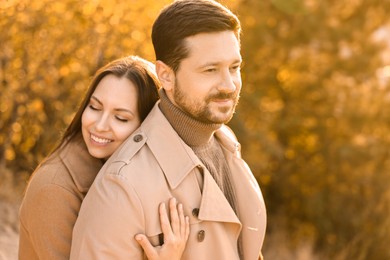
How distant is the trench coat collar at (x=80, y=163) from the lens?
10.6 ft

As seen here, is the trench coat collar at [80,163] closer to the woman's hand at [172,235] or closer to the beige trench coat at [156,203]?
the beige trench coat at [156,203]

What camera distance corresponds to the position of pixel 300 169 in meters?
9.12

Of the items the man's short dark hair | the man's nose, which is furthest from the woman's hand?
the man's short dark hair

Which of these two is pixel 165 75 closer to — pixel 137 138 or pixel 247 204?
pixel 137 138

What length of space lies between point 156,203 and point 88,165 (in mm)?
560

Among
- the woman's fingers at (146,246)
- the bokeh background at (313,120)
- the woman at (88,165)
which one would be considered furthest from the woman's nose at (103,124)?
the bokeh background at (313,120)

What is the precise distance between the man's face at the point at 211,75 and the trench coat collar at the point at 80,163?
0.60 meters

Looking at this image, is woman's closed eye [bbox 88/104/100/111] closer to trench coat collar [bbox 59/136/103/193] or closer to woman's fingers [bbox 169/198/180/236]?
trench coat collar [bbox 59/136/103/193]

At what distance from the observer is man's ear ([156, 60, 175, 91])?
10.6ft

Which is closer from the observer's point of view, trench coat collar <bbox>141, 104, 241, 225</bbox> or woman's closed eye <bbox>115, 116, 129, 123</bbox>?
trench coat collar <bbox>141, 104, 241, 225</bbox>

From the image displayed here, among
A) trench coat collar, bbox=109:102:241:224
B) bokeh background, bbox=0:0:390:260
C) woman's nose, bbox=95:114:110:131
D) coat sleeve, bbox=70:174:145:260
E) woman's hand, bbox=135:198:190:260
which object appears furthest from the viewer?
bokeh background, bbox=0:0:390:260

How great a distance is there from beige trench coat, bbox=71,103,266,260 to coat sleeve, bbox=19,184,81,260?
7.0 inches

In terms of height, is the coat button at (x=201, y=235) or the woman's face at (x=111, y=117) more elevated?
the woman's face at (x=111, y=117)

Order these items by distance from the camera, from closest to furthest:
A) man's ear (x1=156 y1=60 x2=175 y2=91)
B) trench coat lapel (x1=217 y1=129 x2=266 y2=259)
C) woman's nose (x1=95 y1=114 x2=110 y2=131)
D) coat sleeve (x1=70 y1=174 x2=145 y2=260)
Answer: coat sleeve (x1=70 y1=174 x2=145 y2=260)
man's ear (x1=156 y1=60 x2=175 y2=91)
woman's nose (x1=95 y1=114 x2=110 y2=131)
trench coat lapel (x1=217 y1=129 x2=266 y2=259)
